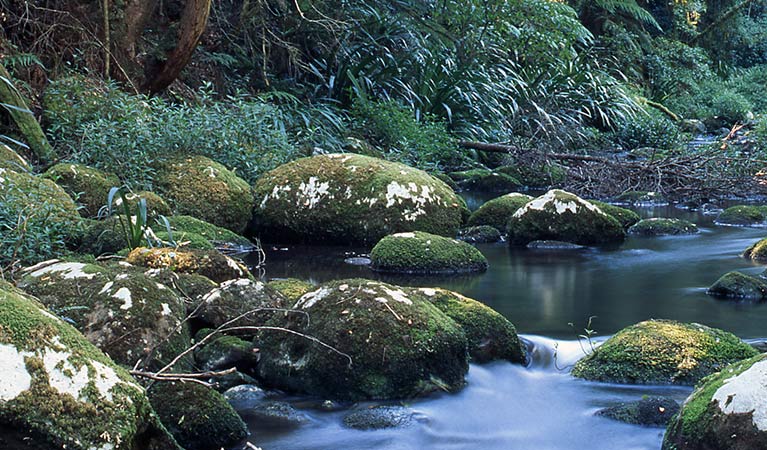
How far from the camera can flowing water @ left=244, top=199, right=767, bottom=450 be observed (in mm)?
3947

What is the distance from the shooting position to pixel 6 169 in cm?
682

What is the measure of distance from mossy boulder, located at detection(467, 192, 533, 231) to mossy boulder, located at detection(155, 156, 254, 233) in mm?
2511

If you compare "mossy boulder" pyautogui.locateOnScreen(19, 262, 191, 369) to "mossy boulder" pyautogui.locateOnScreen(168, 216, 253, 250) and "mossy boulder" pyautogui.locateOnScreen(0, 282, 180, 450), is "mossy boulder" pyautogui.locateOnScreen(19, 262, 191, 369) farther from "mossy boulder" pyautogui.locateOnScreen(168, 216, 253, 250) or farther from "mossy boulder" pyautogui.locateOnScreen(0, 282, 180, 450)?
"mossy boulder" pyautogui.locateOnScreen(168, 216, 253, 250)

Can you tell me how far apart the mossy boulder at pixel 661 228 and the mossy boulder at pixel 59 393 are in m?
7.77

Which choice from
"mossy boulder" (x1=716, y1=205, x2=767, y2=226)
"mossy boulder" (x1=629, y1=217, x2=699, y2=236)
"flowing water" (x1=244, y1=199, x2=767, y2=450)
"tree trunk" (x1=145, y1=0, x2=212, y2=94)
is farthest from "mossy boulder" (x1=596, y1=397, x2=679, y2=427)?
"tree trunk" (x1=145, y1=0, x2=212, y2=94)

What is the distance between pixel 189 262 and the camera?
574 cm

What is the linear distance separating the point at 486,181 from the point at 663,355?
29.1ft

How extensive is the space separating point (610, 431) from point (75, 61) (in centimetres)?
880

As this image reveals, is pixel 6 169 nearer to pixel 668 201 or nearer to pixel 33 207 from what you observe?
pixel 33 207

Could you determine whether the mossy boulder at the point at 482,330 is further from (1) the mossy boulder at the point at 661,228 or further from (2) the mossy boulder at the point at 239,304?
(1) the mossy boulder at the point at 661,228

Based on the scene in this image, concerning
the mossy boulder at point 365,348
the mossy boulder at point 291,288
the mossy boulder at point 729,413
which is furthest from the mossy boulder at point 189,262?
the mossy boulder at point 729,413

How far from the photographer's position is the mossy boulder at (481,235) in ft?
30.0

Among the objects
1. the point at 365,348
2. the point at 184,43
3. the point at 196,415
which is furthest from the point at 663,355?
the point at 184,43

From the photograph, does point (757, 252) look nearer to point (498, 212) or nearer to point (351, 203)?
point (498, 212)
